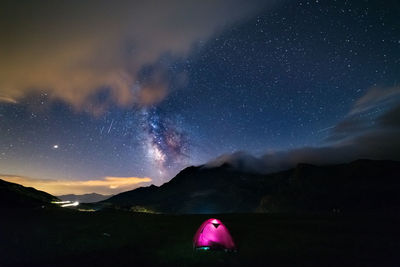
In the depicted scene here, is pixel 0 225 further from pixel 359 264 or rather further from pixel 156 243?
pixel 359 264

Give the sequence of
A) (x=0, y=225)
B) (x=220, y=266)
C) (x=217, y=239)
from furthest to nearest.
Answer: (x=0, y=225) < (x=217, y=239) < (x=220, y=266)

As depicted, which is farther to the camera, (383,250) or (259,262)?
(383,250)

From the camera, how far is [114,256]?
1997 centimetres

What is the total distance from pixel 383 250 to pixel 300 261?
1043 centimetres

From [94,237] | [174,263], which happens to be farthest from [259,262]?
[94,237]

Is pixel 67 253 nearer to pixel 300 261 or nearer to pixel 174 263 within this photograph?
pixel 174 263

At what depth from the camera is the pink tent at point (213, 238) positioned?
70.5ft

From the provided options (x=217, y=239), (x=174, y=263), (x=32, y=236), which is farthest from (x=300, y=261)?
(x=32, y=236)

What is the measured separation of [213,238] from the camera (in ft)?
71.1

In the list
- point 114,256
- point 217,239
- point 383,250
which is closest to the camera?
point 114,256

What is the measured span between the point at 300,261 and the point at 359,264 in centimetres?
388

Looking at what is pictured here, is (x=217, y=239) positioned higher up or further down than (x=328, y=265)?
higher up

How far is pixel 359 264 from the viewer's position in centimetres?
1905

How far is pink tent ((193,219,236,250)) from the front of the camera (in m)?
21.5
